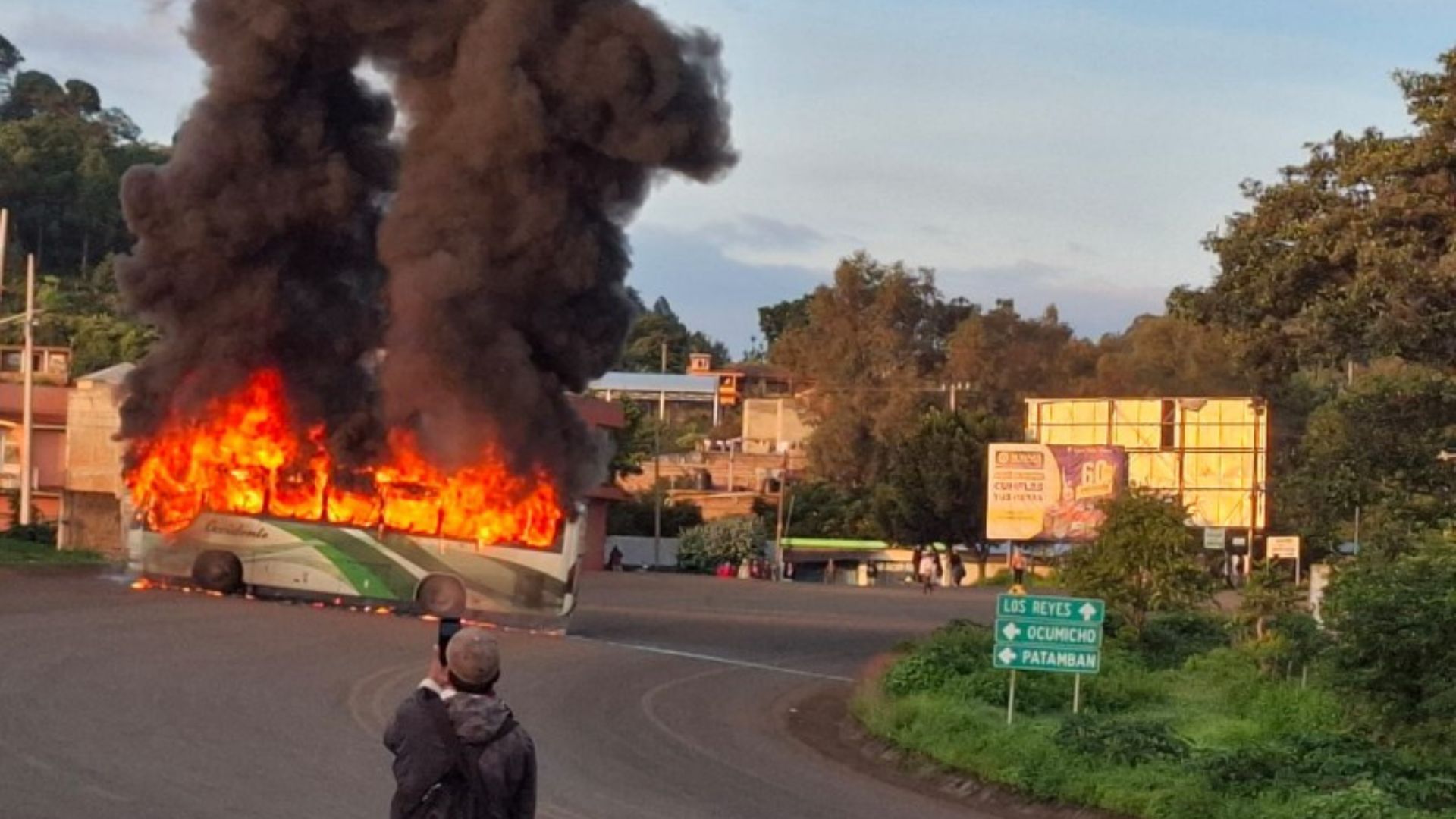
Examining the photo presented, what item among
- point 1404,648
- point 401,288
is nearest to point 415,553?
point 401,288

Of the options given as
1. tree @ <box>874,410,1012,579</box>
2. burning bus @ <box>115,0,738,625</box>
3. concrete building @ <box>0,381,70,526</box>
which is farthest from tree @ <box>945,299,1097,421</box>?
burning bus @ <box>115,0,738,625</box>

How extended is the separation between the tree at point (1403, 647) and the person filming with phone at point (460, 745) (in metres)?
11.6

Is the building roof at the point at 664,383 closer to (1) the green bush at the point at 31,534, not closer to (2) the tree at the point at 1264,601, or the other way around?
(1) the green bush at the point at 31,534

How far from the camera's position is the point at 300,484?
112 ft

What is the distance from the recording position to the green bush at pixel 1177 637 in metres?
28.8

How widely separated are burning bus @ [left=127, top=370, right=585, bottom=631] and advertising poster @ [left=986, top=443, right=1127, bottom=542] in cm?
3174

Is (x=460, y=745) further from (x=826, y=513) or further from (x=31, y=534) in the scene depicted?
(x=826, y=513)

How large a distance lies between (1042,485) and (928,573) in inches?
202

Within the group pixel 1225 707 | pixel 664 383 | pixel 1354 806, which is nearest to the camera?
pixel 1354 806

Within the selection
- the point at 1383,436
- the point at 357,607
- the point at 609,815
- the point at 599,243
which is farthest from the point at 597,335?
the point at 609,815

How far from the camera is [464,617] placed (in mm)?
30812

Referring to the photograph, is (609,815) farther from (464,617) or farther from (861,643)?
(861,643)

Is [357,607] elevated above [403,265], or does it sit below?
below

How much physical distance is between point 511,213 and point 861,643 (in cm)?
916
